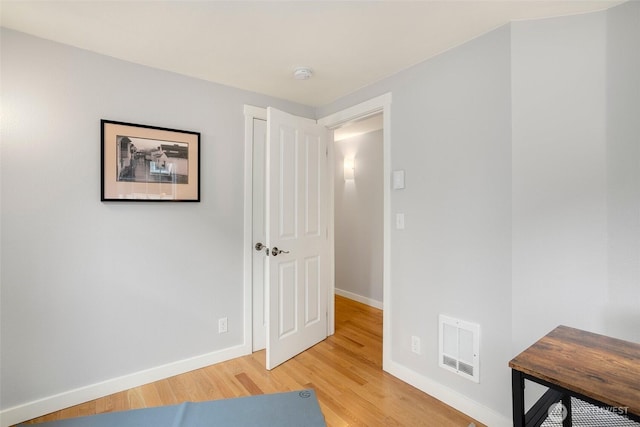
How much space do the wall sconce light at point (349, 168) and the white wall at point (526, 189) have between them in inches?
84.1

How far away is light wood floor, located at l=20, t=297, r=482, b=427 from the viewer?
1.77m

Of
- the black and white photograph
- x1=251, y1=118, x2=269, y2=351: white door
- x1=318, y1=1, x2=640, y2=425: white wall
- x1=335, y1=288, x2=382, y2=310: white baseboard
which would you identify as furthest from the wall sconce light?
the black and white photograph

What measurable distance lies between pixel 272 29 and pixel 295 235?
1505 millimetres

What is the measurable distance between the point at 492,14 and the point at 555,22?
1.04 feet

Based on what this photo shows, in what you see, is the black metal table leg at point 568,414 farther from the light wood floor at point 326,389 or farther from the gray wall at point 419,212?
the light wood floor at point 326,389

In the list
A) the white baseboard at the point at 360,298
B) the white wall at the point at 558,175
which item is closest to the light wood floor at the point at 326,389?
the white wall at the point at 558,175

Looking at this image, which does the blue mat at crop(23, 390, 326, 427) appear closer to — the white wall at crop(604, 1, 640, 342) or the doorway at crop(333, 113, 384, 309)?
the white wall at crop(604, 1, 640, 342)

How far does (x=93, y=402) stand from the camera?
6.20ft

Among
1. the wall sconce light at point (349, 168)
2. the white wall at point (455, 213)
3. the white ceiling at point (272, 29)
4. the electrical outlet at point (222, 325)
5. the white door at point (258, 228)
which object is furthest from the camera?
the wall sconce light at point (349, 168)

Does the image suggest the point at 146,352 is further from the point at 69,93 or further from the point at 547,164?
the point at 547,164

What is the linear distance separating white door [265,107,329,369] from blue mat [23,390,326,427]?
44 centimetres

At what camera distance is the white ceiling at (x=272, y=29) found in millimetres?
1465

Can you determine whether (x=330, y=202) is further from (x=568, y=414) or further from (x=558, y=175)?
(x=568, y=414)

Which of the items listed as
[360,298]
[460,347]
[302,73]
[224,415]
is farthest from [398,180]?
[360,298]
